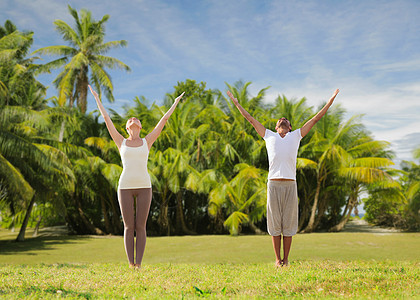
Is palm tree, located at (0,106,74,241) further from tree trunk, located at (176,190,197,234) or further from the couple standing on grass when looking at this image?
the couple standing on grass

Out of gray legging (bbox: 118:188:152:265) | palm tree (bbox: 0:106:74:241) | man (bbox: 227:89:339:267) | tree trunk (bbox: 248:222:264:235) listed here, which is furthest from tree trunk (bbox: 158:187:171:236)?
man (bbox: 227:89:339:267)

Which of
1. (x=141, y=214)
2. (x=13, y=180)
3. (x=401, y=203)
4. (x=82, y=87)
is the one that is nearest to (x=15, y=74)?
(x=13, y=180)

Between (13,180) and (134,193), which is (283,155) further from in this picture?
(13,180)

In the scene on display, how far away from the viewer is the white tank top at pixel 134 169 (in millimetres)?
5969

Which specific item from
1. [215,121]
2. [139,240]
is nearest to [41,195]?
[215,121]

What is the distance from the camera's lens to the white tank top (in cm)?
597

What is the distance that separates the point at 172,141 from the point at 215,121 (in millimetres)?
2695

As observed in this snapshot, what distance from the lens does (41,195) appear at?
1827cm

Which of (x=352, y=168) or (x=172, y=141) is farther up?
(x=172, y=141)

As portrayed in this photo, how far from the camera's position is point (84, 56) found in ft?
94.9

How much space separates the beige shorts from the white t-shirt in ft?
0.47

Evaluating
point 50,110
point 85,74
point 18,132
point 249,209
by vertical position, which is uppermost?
point 85,74

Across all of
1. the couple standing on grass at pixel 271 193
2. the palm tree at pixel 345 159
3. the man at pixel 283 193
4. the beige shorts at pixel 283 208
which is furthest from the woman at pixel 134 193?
the palm tree at pixel 345 159

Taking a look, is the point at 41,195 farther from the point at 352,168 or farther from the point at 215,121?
the point at 352,168
